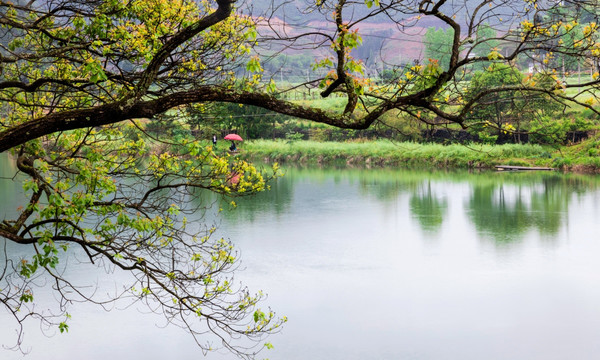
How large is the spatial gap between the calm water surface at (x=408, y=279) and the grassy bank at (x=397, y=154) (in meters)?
6.12

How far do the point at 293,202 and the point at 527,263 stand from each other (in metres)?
8.36

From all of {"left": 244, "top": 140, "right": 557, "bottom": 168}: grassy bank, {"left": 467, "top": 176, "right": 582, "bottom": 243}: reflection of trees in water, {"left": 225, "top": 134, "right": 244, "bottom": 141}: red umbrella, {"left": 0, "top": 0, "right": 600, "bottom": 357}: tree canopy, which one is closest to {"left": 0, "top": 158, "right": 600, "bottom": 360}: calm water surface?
{"left": 467, "top": 176, "right": 582, "bottom": 243}: reflection of trees in water

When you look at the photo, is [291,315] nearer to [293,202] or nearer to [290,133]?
[293,202]

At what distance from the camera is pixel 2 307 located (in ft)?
33.0

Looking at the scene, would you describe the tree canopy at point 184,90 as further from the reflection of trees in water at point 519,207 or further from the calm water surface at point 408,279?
the reflection of trees in water at point 519,207

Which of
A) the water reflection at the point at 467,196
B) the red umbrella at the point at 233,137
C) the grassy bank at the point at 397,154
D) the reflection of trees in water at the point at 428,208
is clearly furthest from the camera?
the red umbrella at the point at 233,137

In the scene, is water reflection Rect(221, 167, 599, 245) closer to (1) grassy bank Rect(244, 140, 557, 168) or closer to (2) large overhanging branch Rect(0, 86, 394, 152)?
(1) grassy bank Rect(244, 140, 557, 168)

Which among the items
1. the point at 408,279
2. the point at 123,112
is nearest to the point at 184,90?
the point at 123,112

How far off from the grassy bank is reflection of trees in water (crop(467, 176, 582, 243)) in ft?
12.2

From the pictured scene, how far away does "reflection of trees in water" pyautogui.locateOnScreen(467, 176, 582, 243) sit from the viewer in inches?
627

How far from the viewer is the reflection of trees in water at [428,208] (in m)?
17.0

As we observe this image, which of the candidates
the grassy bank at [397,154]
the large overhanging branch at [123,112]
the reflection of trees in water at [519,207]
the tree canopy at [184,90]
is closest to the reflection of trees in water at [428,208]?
the reflection of trees in water at [519,207]

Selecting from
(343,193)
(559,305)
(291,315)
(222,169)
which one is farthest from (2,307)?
(343,193)

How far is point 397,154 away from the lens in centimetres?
3002
